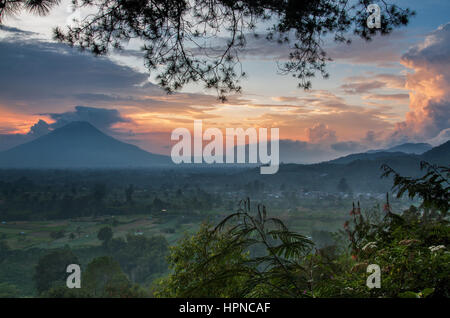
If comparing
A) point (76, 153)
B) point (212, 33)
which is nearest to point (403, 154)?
point (212, 33)

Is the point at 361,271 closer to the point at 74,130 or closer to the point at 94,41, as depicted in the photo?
the point at 94,41

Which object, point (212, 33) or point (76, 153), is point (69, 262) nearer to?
point (212, 33)

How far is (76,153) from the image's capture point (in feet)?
285

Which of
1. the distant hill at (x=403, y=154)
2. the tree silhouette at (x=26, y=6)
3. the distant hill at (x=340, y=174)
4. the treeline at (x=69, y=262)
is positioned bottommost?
the treeline at (x=69, y=262)

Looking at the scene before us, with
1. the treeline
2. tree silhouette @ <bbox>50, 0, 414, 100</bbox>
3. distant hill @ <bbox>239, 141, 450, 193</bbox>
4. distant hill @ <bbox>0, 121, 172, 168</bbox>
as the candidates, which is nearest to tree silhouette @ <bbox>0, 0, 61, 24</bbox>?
tree silhouette @ <bbox>50, 0, 414, 100</bbox>

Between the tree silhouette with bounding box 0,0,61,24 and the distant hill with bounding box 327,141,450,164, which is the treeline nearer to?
the distant hill with bounding box 327,141,450,164

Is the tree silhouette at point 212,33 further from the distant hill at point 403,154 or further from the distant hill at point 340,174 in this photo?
the distant hill at point 340,174

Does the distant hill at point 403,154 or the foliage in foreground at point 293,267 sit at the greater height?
the distant hill at point 403,154

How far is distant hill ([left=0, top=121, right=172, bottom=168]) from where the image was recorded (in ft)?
265

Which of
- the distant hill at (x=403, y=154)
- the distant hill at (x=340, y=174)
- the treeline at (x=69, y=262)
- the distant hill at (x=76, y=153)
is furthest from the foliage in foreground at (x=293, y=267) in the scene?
the distant hill at (x=76, y=153)

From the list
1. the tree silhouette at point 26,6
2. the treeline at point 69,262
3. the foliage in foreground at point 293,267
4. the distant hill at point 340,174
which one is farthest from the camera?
the distant hill at point 340,174

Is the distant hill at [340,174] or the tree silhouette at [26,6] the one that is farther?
the distant hill at [340,174]

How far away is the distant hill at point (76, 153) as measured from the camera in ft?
265
